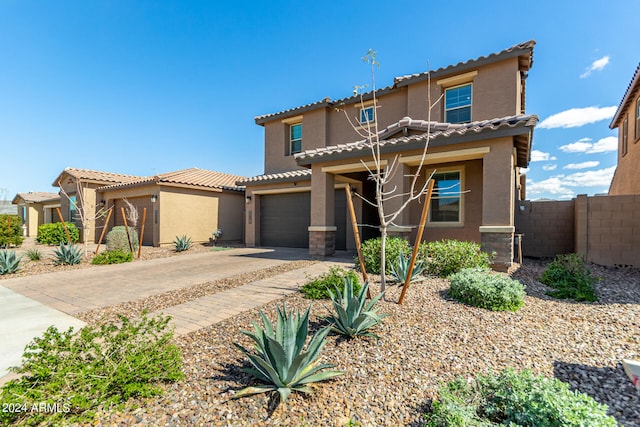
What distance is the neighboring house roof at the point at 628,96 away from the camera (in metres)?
9.97

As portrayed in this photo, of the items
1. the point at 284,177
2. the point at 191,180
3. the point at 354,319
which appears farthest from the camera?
the point at 191,180

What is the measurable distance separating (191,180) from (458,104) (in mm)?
13570

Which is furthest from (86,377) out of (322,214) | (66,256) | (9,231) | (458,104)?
(9,231)

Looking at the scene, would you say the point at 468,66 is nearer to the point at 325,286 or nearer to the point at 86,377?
the point at 325,286

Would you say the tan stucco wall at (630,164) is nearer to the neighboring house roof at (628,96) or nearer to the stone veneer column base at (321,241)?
the neighboring house roof at (628,96)

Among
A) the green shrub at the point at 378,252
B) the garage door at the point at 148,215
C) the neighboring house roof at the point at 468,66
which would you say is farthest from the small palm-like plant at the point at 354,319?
the garage door at the point at 148,215

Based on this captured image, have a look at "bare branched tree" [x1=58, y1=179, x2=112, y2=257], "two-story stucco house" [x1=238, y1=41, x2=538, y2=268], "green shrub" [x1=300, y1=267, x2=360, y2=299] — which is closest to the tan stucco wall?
"two-story stucco house" [x1=238, y1=41, x2=538, y2=268]

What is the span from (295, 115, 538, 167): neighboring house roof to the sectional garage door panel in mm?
3480

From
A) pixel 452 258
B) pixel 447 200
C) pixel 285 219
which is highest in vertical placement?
pixel 447 200

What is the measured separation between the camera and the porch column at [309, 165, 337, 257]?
9969 mm

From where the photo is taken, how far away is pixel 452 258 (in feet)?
21.6

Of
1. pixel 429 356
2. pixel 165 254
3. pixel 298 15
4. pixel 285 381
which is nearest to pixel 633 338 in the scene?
pixel 429 356

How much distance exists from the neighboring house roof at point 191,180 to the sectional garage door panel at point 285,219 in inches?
136

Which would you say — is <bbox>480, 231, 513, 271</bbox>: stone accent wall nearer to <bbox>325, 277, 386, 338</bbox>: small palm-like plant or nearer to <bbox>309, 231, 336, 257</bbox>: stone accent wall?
<bbox>309, 231, 336, 257</bbox>: stone accent wall
